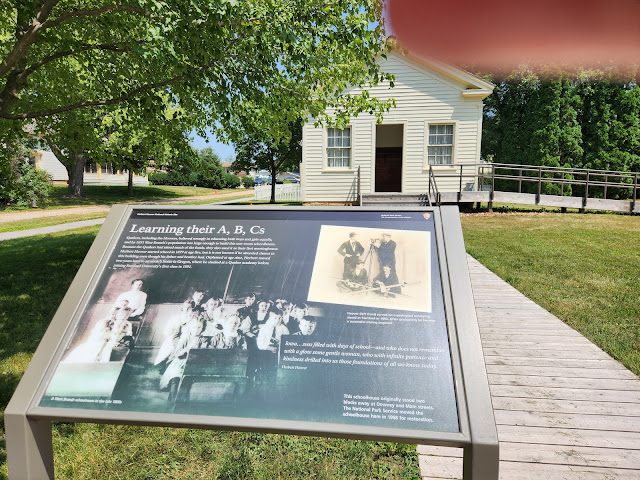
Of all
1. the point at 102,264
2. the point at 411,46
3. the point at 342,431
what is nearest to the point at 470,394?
the point at 342,431

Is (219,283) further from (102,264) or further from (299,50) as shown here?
(299,50)

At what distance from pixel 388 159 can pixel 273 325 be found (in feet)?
58.4

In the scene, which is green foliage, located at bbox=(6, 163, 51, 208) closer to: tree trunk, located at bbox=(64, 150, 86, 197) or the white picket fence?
tree trunk, located at bbox=(64, 150, 86, 197)

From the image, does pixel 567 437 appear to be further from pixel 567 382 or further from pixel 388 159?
pixel 388 159

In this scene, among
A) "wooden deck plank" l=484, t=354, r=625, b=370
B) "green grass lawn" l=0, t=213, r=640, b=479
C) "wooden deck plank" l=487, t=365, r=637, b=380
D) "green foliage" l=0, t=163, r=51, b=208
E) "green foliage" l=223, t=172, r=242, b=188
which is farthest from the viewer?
"green foliage" l=223, t=172, r=242, b=188

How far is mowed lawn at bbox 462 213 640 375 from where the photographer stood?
5.08 m

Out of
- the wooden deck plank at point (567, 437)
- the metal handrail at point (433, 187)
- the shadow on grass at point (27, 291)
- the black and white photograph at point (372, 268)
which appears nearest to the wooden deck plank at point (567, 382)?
the wooden deck plank at point (567, 437)

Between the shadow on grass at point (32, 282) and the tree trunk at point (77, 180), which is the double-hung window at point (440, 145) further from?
the tree trunk at point (77, 180)

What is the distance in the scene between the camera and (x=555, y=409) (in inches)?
130

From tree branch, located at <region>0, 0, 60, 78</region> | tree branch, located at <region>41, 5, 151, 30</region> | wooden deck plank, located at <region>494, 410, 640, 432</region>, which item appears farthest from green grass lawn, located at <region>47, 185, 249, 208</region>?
wooden deck plank, located at <region>494, 410, 640, 432</region>

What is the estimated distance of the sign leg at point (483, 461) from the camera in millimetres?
1699

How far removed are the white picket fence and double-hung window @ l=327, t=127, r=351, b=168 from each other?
46.4 ft

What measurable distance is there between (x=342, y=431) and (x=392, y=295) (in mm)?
722

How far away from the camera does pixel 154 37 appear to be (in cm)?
441
